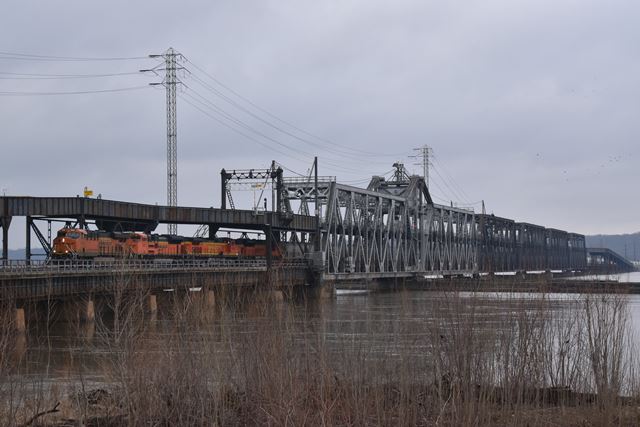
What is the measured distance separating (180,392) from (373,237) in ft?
319

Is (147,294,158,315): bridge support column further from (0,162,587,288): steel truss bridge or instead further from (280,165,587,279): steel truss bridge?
(280,165,587,279): steel truss bridge

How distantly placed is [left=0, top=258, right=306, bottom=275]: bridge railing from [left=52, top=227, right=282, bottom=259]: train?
1733mm

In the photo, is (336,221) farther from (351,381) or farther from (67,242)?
(351,381)

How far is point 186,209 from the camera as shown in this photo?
270 ft

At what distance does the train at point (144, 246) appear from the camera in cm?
6806

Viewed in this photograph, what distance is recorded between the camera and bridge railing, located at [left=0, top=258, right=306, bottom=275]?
164 feet

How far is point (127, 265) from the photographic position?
39406mm

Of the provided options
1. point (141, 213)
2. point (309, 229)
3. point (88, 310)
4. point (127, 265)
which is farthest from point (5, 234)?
point (309, 229)

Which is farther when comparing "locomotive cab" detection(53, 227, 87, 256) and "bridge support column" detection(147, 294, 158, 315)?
"locomotive cab" detection(53, 227, 87, 256)

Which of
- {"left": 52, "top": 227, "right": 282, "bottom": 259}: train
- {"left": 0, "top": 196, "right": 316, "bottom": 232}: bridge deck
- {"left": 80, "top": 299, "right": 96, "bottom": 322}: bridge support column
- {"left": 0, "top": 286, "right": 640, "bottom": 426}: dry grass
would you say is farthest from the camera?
{"left": 52, "top": 227, "right": 282, "bottom": 259}: train

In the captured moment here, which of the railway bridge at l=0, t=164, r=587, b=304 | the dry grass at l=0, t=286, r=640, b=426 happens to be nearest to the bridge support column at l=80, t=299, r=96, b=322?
the railway bridge at l=0, t=164, r=587, b=304

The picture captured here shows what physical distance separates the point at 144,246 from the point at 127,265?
40152 mm

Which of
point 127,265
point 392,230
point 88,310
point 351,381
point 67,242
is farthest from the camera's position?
point 392,230

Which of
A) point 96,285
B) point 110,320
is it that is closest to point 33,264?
point 96,285
